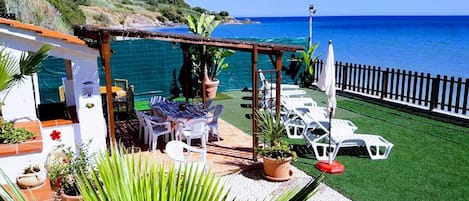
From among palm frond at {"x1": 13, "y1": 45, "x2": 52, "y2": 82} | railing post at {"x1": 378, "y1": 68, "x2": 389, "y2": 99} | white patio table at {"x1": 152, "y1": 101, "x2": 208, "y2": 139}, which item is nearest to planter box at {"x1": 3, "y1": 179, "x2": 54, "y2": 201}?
palm frond at {"x1": 13, "y1": 45, "x2": 52, "y2": 82}

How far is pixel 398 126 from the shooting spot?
10359 mm

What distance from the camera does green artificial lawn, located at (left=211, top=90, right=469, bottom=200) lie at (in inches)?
255

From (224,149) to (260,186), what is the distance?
2009mm

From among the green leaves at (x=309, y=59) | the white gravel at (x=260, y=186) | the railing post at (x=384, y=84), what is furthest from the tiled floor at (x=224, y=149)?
the green leaves at (x=309, y=59)

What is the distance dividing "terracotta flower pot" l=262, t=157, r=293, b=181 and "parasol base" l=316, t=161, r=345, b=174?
73 cm

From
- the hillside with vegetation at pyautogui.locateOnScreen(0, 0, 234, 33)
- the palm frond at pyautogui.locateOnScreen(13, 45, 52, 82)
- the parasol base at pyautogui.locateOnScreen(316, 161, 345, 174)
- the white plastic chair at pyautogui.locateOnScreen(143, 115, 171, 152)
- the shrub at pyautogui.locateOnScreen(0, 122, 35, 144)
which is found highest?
the hillside with vegetation at pyautogui.locateOnScreen(0, 0, 234, 33)

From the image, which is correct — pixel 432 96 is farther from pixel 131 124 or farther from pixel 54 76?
pixel 54 76

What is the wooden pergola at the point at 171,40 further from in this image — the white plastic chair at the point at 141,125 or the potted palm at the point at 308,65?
the potted palm at the point at 308,65

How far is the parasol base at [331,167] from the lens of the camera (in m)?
7.26

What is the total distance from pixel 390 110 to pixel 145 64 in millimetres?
8131

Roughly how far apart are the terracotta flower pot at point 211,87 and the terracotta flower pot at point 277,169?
24.1ft

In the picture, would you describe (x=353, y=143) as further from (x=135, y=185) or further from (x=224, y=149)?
(x=135, y=185)

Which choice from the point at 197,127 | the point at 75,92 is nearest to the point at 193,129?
the point at 197,127

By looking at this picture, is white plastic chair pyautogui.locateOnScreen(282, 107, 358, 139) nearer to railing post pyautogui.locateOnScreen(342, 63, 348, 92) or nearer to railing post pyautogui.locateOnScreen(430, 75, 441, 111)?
railing post pyautogui.locateOnScreen(430, 75, 441, 111)
